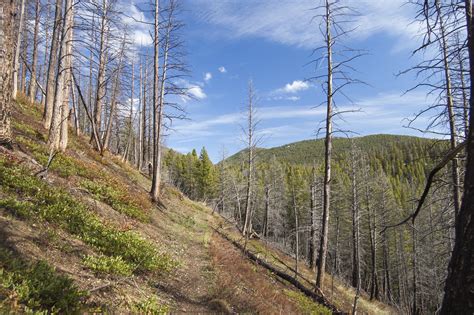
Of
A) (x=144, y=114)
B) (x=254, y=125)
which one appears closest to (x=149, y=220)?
(x=254, y=125)

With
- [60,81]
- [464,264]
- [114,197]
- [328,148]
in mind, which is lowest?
[114,197]

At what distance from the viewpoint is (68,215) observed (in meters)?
7.11

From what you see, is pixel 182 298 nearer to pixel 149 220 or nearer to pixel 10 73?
pixel 149 220

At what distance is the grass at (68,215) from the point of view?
651 cm

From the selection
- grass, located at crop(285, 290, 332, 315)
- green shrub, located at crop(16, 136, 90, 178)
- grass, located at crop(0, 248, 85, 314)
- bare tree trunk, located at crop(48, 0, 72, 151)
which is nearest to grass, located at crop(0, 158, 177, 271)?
green shrub, located at crop(16, 136, 90, 178)

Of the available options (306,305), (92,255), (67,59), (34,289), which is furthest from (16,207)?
(306,305)

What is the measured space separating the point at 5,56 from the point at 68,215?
4407 millimetres

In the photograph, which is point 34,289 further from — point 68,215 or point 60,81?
point 60,81

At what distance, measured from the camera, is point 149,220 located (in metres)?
11.8

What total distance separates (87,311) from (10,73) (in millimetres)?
7047

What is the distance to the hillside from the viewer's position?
429 cm

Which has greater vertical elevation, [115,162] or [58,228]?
[115,162]

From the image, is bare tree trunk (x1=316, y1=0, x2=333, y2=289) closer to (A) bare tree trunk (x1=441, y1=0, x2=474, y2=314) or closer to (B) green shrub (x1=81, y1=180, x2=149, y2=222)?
(B) green shrub (x1=81, y1=180, x2=149, y2=222)

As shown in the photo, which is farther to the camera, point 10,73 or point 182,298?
point 10,73
